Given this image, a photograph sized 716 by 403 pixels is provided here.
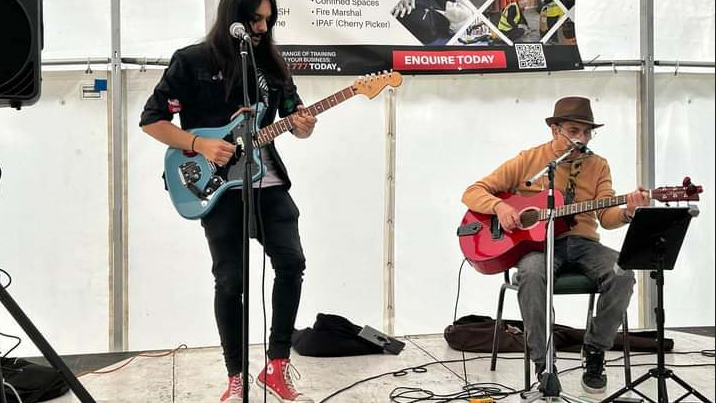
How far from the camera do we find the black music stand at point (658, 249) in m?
2.43

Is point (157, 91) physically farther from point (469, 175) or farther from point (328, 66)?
point (469, 175)

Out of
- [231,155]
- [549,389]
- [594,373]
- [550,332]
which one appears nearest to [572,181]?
[594,373]

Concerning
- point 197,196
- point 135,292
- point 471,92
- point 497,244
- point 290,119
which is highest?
point 471,92

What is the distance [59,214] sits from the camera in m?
4.00

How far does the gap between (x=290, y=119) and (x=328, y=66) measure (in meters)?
1.21

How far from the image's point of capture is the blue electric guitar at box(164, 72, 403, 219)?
293cm

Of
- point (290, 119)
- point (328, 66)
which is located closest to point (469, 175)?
point (328, 66)

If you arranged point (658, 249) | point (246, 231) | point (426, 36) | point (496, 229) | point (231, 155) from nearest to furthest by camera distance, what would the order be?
point (246, 231), point (658, 249), point (231, 155), point (496, 229), point (426, 36)

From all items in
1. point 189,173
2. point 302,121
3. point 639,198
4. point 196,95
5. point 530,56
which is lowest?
point 639,198

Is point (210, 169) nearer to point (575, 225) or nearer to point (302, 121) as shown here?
point (302, 121)

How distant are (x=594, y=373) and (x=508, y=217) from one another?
0.75 meters

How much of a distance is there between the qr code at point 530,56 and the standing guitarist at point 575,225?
0.94m

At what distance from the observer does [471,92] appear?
14.3 feet

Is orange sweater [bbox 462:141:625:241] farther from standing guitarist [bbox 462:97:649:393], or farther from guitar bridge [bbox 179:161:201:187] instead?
guitar bridge [bbox 179:161:201:187]
